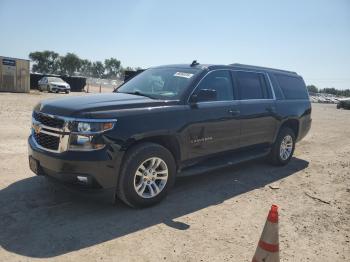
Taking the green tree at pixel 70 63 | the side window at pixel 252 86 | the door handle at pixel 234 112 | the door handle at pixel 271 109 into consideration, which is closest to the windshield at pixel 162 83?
the door handle at pixel 234 112

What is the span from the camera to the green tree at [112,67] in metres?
130

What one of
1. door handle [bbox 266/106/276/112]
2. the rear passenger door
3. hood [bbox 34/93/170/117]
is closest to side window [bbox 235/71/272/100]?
the rear passenger door

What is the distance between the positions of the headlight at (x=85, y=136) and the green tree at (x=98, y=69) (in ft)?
405

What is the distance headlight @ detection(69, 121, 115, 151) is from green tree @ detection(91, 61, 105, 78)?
124 meters

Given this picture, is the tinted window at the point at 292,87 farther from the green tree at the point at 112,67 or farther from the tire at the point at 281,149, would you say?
the green tree at the point at 112,67

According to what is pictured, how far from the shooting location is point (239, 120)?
585 centimetres

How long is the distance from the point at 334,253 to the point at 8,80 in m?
28.2

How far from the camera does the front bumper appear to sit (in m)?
4.01

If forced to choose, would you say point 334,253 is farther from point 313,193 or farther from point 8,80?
point 8,80

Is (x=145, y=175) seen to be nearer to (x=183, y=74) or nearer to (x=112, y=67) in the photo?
(x=183, y=74)

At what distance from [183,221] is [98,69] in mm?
127755

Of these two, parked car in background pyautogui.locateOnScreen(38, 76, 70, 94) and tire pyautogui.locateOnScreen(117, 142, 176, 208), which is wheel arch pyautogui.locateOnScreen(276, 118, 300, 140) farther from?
parked car in background pyautogui.locateOnScreen(38, 76, 70, 94)

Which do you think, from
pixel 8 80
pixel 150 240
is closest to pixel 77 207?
pixel 150 240

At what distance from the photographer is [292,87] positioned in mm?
7719
